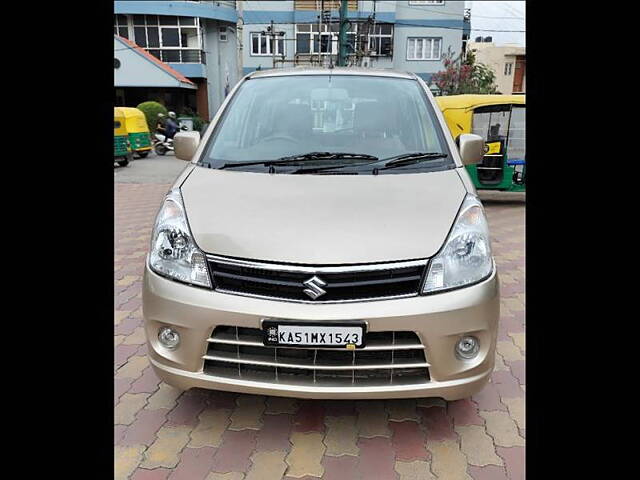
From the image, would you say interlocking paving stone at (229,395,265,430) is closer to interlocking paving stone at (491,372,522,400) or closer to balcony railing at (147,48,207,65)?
interlocking paving stone at (491,372,522,400)

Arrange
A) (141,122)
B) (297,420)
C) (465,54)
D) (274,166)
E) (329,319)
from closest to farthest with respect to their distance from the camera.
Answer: (329,319)
(297,420)
(274,166)
(141,122)
(465,54)

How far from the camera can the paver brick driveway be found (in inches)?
83.5

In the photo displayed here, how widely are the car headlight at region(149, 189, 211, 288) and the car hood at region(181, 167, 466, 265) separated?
47mm

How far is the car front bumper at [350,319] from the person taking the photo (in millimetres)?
1985

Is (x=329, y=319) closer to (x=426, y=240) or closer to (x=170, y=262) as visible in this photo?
(x=426, y=240)

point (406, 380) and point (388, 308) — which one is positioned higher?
point (388, 308)

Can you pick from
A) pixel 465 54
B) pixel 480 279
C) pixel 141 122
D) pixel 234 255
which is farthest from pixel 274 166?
pixel 465 54

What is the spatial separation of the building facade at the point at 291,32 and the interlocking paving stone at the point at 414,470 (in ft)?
93.8

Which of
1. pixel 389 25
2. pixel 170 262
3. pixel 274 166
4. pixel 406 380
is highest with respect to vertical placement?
pixel 389 25

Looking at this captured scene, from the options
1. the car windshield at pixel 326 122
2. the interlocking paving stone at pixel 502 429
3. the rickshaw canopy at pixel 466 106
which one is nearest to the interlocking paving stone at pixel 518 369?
the interlocking paving stone at pixel 502 429

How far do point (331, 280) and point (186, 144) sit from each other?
5.34ft

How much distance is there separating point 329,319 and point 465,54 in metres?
29.3

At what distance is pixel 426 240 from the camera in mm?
2104

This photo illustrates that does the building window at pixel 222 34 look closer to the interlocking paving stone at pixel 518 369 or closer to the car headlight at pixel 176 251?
the car headlight at pixel 176 251
